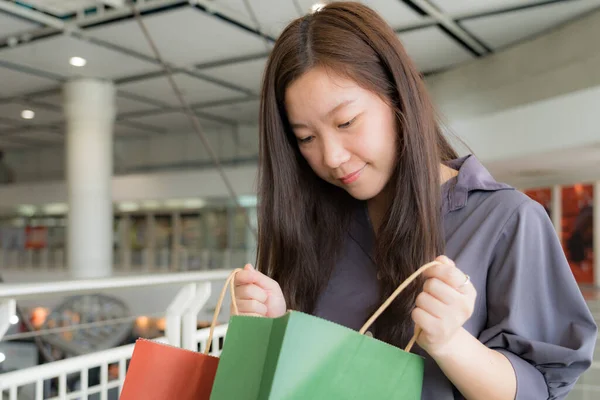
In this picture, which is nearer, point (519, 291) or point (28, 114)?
point (519, 291)

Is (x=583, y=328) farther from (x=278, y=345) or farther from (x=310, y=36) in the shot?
(x=310, y=36)

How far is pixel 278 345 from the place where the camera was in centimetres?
75

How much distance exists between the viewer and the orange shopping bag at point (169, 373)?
0.96m

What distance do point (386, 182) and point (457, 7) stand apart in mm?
6276

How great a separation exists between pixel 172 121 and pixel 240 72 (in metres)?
4.95

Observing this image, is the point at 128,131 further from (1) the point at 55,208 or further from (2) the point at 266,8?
(2) the point at 266,8

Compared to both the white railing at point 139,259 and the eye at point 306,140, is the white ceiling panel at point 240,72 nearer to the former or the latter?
the white railing at point 139,259

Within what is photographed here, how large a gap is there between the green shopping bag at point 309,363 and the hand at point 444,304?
0.02 meters

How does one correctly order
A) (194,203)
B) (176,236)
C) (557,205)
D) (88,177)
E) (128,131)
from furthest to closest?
(176,236)
(194,203)
(128,131)
(557,205)
(88,177)

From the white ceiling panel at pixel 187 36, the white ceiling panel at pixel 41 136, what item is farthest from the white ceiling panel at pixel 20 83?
the white ceiling panel at pixel 41 136

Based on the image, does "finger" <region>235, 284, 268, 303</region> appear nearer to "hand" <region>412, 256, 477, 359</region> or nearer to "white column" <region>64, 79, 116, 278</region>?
→ "hand" <region>412, 256, 477, 359</region>

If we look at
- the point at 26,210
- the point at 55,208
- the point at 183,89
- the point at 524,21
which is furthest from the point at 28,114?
the point at 524,21

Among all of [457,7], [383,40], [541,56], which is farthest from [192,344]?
[541,56]

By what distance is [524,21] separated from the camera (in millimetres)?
7391
